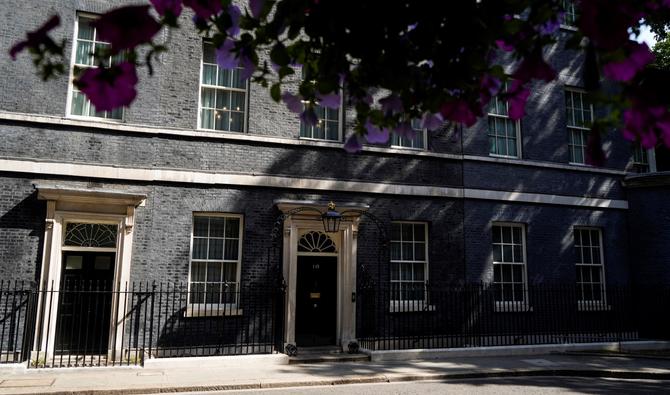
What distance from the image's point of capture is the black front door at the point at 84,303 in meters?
11.5

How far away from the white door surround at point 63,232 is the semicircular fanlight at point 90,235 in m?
0.16

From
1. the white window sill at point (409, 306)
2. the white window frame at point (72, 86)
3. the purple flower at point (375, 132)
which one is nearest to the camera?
the purple flower at point (375, 132)

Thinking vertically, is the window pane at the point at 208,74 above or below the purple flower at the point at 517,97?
above

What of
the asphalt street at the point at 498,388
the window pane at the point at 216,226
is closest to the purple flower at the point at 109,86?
the asphalt street at the point at 498,388

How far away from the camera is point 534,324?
15.2 meters

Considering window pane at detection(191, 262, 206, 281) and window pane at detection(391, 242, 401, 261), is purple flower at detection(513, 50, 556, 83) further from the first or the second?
window pane at detection(391, 242, 401, 261)

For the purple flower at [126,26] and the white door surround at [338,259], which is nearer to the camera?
the purple flower at [126,26]

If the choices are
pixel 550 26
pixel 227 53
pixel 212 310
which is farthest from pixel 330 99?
pixel 212 310

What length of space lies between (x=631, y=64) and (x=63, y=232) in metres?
11.9

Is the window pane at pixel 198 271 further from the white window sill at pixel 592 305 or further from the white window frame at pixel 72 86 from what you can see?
the white window sill at pixel 592 305

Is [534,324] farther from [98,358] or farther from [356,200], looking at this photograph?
[98,358]

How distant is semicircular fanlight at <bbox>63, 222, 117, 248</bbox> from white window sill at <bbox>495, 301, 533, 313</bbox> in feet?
32.2

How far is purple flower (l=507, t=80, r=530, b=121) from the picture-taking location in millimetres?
2707

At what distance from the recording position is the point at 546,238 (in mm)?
15969
